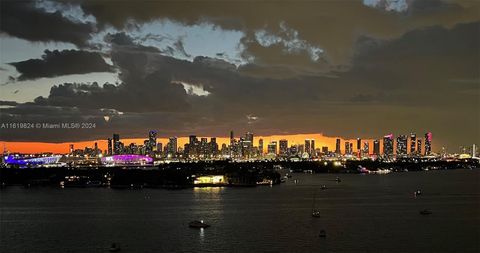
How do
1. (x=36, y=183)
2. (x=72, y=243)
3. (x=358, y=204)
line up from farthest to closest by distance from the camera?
(x=36, y=183) → (x=358, y=204) → (x=72, y=243)

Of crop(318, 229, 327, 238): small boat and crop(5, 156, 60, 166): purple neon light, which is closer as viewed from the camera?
crop(318, 229, 327, 238): small boat

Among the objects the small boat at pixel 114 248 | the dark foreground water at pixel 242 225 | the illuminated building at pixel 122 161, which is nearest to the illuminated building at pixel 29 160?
the illuminated building at pixel 122 161

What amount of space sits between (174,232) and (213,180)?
67241 mm

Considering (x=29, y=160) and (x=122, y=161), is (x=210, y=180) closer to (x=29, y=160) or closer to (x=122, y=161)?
(x=122, y=161)

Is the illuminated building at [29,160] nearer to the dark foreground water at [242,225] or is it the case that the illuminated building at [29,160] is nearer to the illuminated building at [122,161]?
the illuminated building at [122,161]

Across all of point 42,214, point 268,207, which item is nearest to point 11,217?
point 42,214

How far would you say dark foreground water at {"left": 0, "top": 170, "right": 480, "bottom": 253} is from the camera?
1699 inches

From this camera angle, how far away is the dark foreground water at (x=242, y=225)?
1699 inches

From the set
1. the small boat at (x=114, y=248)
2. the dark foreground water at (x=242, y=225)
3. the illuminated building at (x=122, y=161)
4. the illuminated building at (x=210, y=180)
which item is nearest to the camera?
the small boat at (x=114, y=248)

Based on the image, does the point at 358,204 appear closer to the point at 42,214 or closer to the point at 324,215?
the point at 324,215

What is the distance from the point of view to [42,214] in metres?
63.7

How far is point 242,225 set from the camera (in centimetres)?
5350

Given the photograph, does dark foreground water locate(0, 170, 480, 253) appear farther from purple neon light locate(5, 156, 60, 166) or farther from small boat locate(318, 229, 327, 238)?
purple neon light locate(5, 156, 60, 166)

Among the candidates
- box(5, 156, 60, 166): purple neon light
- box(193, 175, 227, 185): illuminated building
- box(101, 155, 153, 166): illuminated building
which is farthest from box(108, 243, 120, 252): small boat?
box(5, 156, 60, 166): purple neon light
